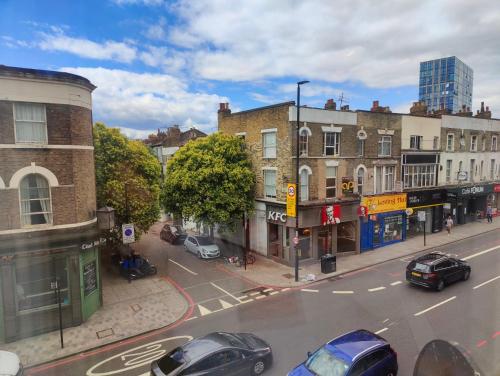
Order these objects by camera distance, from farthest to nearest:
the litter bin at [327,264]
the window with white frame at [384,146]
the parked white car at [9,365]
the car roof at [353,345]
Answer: the window with white frame at [384,146]
the litter bin at [327,264]
the parked white car at [9,365]
the car roof at [353,345]

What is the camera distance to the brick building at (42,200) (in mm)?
11734

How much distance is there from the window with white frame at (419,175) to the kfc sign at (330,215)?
26.4 feet

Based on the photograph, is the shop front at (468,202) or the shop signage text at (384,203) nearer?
the shop signage text at (384,203)

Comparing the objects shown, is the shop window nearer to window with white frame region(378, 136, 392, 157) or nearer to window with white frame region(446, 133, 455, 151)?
window with white frame region(378, 136, 392, 157)

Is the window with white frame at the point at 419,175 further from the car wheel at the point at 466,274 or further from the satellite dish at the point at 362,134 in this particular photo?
the car wheel at the point at 466,274

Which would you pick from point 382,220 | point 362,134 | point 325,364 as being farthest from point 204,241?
point 325,364

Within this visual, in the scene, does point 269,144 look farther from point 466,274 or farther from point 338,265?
point 466,274

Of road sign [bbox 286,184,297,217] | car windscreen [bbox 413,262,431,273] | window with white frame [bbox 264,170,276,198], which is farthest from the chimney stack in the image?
car windscreen [bbox 413,262,431,273]

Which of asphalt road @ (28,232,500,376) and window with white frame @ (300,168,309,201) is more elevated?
window with white frame @ (300,168,309,201)

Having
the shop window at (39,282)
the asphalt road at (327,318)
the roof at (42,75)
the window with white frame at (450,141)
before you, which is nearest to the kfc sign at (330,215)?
the asphalt road at (327,318)

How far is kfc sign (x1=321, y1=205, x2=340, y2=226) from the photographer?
20.4m

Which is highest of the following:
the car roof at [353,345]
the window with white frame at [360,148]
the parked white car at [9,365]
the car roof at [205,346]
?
the window with white frame at [360,148]

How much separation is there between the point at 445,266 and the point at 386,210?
8554 mm

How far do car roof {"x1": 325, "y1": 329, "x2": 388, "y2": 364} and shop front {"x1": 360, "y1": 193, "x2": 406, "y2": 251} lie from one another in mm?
14187
